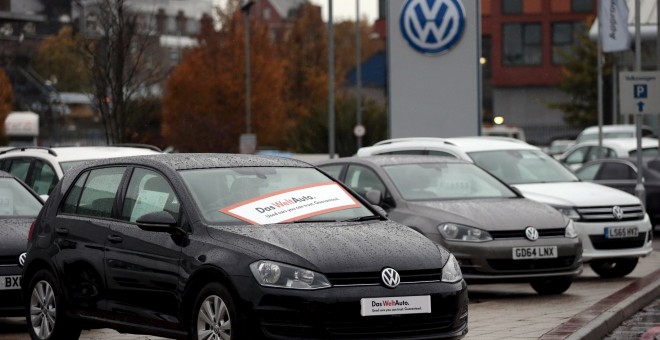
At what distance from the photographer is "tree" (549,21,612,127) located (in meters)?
75.5

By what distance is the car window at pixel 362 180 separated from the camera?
15180mm

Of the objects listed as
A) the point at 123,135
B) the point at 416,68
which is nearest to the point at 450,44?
the point at 416,68

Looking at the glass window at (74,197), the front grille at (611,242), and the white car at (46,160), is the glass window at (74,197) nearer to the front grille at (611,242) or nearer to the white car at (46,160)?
the white car at (46,160)

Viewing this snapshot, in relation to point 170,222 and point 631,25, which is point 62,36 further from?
point 170,222

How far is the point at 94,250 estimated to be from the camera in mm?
10156

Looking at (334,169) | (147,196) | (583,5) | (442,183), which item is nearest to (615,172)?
(334,169)

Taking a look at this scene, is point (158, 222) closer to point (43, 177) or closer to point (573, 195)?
point (43, 177)

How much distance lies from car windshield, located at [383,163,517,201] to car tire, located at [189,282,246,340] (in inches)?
242

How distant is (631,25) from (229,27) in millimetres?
31721

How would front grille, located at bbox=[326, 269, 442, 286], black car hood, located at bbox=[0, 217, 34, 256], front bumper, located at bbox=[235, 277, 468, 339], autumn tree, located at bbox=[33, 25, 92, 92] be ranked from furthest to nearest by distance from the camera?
autumn tree, located at bbox=[33, 25, 92, 92], black car hood, located at bbox=[0, 217, 34, 256], front grille, located at bbox=[326, 269, 442, 286], front bumper, located at bbox=[235, 277, 468, 339]

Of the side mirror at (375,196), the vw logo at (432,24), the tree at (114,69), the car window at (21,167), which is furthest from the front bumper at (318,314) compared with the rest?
the tree at (114,69)

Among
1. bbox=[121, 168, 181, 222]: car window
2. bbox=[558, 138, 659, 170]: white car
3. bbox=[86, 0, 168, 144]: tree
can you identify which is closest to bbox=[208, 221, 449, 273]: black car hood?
bbox=[121, 168, 181, 222]: car window

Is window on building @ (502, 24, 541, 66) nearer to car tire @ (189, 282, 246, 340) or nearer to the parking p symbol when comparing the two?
the parking p symbol

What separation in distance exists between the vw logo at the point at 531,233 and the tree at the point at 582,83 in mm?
61939
